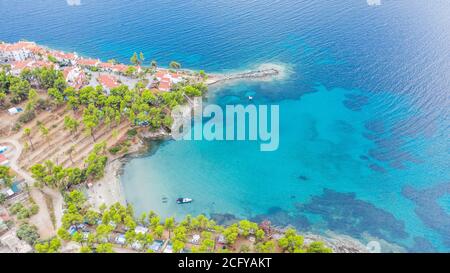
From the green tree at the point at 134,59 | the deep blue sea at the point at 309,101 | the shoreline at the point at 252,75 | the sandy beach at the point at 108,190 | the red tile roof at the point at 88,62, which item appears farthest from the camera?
the green tree at the point at 134,59

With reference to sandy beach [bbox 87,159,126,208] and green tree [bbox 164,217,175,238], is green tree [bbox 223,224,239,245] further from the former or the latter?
sandy beach [bbox 87,159,126,208]

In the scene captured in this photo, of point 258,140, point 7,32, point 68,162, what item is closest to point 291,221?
point 258,140

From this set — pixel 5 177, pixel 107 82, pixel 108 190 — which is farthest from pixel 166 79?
pixel 5 177

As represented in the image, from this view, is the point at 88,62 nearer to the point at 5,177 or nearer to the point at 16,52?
the point at 16,52

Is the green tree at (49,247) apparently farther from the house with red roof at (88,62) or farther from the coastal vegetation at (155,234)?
the house with red roof at (88,62)

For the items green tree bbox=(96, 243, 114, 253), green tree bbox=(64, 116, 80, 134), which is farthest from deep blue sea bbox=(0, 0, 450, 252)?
green tree bbox=(64, 116, 80, 134)

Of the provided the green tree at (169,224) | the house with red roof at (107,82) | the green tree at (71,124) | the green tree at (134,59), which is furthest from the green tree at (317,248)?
the green tree at (134,59)

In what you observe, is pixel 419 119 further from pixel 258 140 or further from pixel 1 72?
pixel 1 72
